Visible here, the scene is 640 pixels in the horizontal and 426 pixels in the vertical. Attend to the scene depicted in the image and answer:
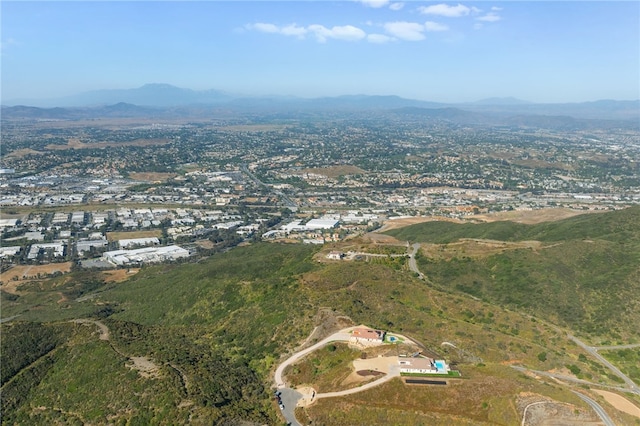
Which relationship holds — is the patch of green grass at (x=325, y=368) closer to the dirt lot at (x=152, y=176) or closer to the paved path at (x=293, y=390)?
the paved path at (x=293, y=390)

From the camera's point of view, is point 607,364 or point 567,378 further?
point 607,364

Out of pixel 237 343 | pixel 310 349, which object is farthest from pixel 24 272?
pixel 310 349

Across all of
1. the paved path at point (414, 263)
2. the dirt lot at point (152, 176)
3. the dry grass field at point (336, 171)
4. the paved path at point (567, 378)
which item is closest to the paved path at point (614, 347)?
the paved path at point (567, 378)

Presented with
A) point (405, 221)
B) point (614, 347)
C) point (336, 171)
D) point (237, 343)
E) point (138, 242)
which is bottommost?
point (138, 242)

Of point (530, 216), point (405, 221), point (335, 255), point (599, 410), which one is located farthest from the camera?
Result: point (405, 221)

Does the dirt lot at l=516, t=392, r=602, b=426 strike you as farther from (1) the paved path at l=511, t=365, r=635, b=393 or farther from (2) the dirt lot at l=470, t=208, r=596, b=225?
(2) the dirt lot at l=470, t=208, r=596, b=225

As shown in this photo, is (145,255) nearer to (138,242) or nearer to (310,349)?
(138,242)

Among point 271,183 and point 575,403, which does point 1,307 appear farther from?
point 271,183
